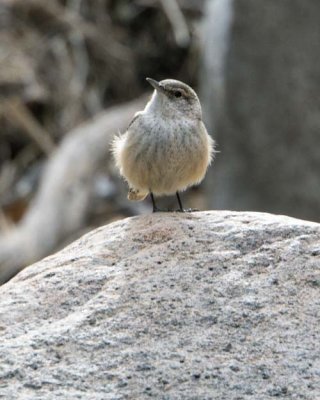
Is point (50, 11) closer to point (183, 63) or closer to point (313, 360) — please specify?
point (183, 63)

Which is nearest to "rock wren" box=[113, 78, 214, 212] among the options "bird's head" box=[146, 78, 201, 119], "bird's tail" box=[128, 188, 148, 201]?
"bird's head" box=[146, 78, 201, 119]

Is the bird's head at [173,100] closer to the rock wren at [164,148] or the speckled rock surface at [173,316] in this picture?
the rock wren at [164,148]

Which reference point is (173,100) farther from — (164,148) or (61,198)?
(61,198)

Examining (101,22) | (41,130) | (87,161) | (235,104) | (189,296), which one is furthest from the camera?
(101,22)

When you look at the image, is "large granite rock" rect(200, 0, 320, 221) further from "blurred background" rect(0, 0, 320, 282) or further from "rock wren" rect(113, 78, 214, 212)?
"rock wren" rect(113, 78, 214, 212)

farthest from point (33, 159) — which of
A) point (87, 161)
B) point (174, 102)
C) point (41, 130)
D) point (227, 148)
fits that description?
point (174, 102)
